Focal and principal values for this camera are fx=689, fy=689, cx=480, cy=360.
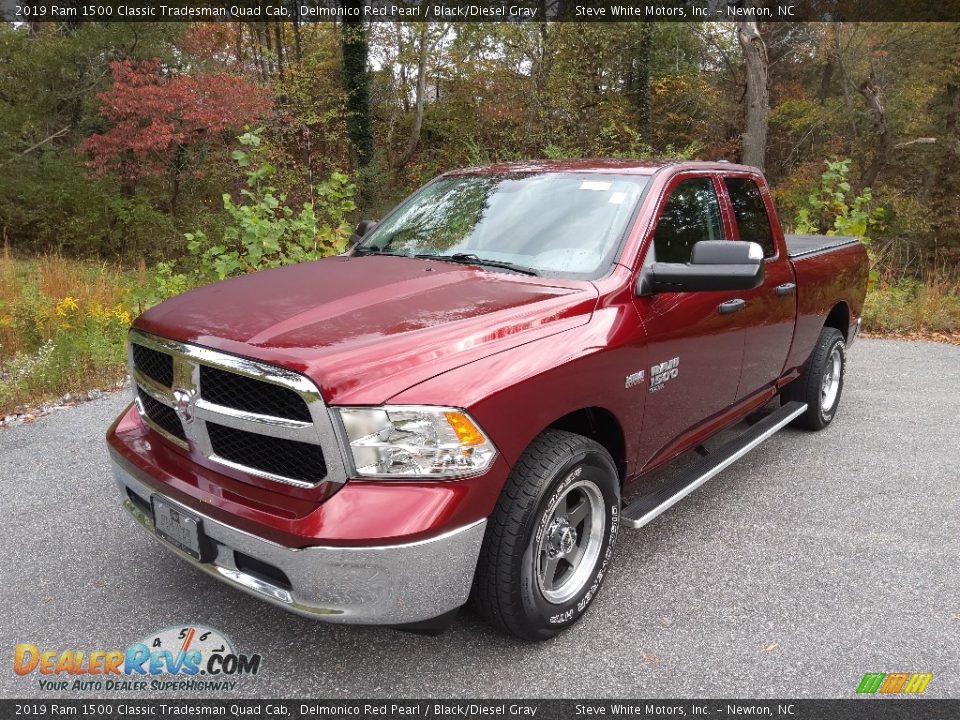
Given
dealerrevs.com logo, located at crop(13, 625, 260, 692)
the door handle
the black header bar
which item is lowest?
dealerrevs.com logo, located at crop(13, 625, 260, 692)

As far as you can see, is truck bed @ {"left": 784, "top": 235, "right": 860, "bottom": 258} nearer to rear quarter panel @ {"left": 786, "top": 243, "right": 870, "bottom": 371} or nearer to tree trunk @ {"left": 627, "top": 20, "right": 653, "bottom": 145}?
rear quarter panel @ {"left": 786, "top": 243, "right": 870, "bottom": 371}

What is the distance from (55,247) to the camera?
18469 millimetres

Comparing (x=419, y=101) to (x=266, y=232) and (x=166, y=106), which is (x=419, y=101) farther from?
(x=266, y=232)

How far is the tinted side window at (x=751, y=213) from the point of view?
3.98 meters

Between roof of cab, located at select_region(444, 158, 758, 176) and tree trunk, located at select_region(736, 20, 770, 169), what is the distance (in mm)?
12797

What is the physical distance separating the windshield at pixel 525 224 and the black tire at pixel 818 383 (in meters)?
2.38

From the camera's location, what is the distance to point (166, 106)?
15578mm

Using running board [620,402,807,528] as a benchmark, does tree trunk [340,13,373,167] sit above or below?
above

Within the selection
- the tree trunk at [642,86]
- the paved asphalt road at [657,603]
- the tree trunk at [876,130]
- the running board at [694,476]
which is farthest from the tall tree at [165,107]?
the tree trunk at [876,130]

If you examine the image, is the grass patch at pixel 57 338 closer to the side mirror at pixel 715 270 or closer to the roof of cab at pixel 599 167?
the roof of cab at pixel 599 167

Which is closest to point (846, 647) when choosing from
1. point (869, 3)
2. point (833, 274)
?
point (833, 274)

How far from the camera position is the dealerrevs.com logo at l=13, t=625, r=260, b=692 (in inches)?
98.6

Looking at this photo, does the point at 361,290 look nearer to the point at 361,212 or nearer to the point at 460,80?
the point at 361,212

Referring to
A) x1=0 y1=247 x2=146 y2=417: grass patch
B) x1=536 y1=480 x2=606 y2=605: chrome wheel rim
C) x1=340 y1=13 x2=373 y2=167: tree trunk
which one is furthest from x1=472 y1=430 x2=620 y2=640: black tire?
x1=340 y1=13 x2=373 y2=167: tree trunk
